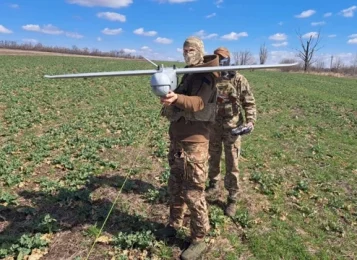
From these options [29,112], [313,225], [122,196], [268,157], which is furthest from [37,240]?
[29,112]

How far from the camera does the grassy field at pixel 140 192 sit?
5.10m

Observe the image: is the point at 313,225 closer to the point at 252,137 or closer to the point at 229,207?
the point at 229,207

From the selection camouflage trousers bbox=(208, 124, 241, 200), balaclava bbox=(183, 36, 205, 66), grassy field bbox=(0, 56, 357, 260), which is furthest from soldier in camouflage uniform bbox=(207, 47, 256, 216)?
balaclava bbox=(183, 36, 205, 66)

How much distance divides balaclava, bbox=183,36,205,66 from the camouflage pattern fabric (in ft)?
5.09

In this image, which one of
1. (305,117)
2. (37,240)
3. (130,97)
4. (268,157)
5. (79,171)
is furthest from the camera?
(130,97)

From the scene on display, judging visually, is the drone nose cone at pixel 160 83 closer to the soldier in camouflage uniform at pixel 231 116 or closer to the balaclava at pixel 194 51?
the balaclava at pixel 194 51

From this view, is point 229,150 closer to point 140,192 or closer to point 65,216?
point 140,192

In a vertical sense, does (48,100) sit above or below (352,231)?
above

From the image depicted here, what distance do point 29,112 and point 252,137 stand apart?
33.0 feet

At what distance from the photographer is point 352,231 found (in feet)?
19.3

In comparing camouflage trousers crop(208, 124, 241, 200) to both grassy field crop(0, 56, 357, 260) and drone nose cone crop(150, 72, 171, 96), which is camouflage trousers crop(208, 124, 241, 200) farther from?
drone nose cone crop(150, 72, 171, 96)

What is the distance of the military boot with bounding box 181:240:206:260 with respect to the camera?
4711 millimetres

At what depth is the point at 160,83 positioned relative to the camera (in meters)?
3.38

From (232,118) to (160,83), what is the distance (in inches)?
108
